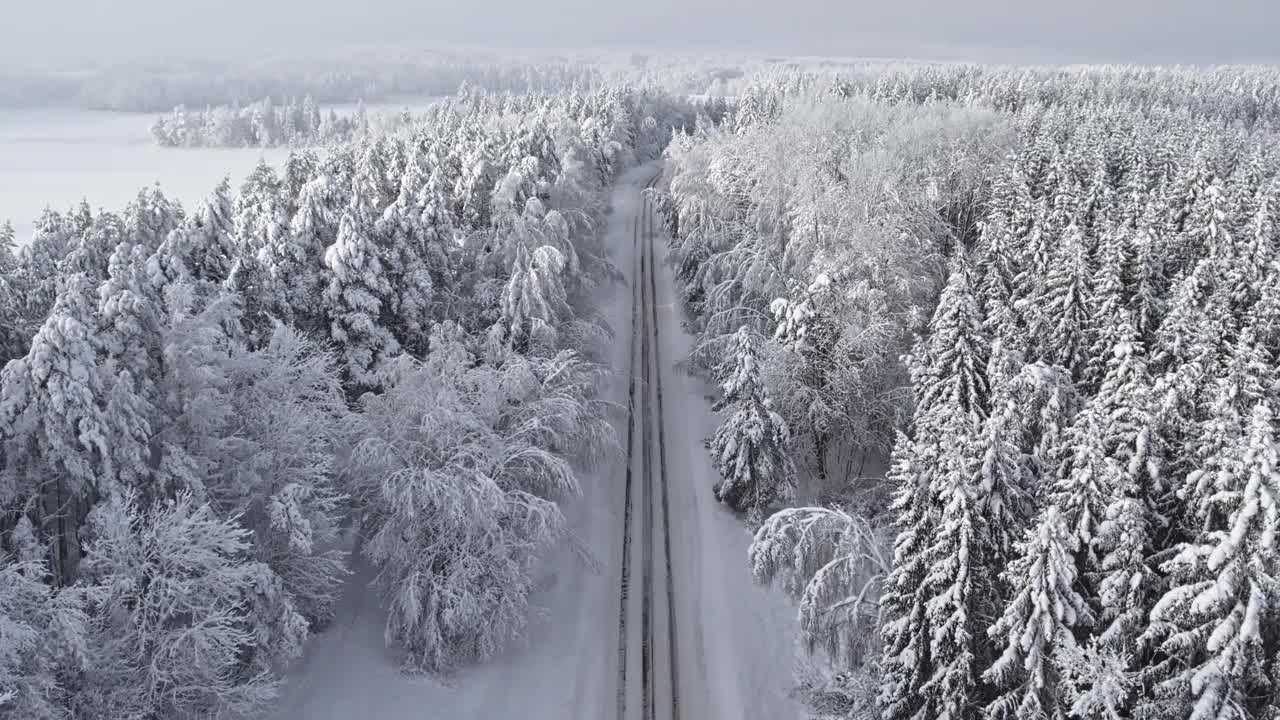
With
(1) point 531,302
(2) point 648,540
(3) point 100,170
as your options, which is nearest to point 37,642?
(2) point 648,540

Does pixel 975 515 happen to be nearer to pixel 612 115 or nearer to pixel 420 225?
pixel 420 225

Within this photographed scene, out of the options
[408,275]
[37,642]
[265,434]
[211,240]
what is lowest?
[37,642]

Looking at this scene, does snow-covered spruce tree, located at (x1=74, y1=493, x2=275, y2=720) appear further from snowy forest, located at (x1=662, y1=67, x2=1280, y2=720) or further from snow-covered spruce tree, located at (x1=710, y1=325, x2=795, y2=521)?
snow-covered spruce tree, located at (x1=710, y1=325, x2=795, y2=521)

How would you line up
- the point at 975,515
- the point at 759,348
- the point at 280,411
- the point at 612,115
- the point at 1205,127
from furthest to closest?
the point at 612,115
the point at 1205,127
the point at 759,348
the point at 280,411
the point at 975,515

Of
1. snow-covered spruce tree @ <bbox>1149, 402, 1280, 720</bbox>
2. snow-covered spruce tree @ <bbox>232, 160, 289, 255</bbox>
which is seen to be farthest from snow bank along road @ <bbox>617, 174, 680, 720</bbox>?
snow-covered spruce tree @ <bbox>232, 160, 289, 255</bbox>

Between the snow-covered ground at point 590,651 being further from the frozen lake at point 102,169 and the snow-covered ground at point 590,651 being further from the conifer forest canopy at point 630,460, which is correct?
the frozen lake at point 102,169

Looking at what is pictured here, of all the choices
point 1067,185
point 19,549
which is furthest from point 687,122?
point 19,549

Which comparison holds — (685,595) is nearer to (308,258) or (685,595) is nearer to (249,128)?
(308,258)
